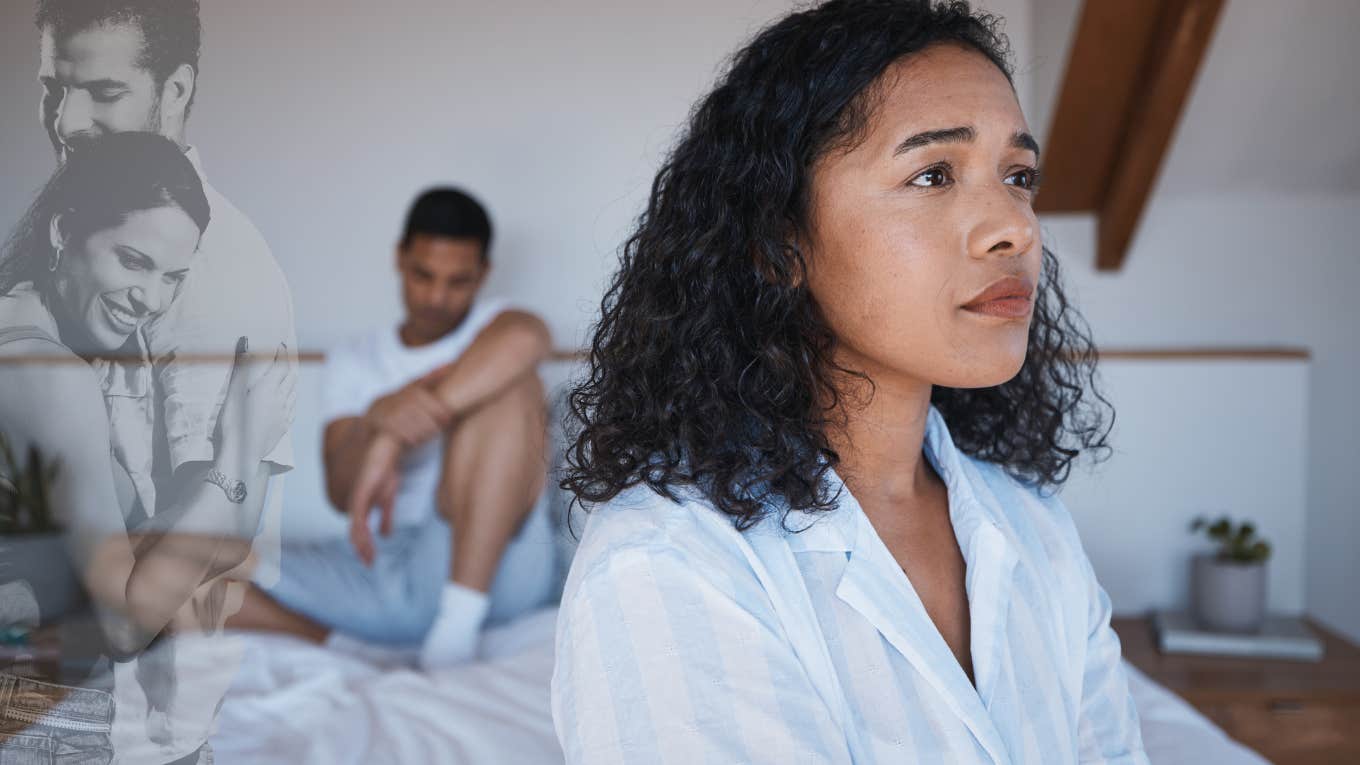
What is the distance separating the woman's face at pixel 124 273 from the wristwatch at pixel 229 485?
9 centimetres

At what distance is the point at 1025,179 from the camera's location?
2.99ft

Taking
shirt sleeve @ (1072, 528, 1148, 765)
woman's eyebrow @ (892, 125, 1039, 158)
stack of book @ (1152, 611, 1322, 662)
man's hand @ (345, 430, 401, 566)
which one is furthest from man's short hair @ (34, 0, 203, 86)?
stack of book @ (1152, 611, 1322, 662)

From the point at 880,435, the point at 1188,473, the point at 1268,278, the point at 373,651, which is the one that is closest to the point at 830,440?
the point at 880,435

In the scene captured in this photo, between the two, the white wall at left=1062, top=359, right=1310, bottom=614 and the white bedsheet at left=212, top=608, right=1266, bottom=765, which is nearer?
the white bedsheet at left=212, top=608, right=1266, bottom=765

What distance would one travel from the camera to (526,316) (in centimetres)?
220

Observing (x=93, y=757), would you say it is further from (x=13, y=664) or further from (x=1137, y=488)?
(x=1137, y=488)

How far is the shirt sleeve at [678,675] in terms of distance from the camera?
662mm

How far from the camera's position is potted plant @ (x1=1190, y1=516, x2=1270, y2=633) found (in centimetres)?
225

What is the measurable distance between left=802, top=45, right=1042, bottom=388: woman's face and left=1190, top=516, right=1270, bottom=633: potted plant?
1738mm

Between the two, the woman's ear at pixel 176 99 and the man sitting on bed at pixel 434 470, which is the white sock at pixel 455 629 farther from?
the woman's ear at pixel 176 99

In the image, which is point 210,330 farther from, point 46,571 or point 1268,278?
point 1268,278

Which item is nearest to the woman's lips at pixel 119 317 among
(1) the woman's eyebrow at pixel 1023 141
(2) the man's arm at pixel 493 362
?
(1) the woman's eyebrow at pixel 1023 141

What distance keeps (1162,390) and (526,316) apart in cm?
151

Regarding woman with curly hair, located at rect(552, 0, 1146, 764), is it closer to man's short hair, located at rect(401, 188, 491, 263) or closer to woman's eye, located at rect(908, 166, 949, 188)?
woman's eye, located at rect(908, 166, 949, 188)
